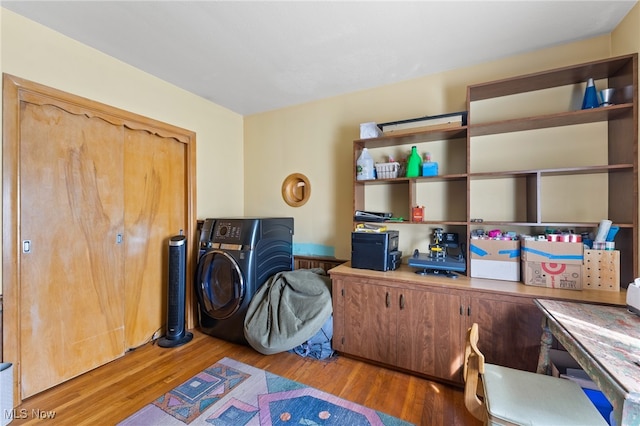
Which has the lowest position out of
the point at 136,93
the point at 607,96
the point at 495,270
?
the point at 495,270

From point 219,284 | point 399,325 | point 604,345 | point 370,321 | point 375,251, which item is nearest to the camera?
point 604,345

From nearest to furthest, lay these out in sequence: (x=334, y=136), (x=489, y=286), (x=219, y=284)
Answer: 1. (x=489, y=286)
2. (x=219, y=284)
3. (x=334, y=136)

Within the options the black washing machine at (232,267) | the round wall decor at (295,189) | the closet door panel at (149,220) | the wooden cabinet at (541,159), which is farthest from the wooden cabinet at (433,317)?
the closet door panel at (149,220)

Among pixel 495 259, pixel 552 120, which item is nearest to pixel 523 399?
pixel 495 259

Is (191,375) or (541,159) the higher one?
(541,159)

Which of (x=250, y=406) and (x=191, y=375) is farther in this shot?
(x=191, y=375)

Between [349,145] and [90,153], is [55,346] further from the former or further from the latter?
[349,145]

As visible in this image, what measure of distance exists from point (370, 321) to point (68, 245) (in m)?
2.31

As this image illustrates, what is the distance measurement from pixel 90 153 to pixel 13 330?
125 centimetres

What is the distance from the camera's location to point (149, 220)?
236 cm

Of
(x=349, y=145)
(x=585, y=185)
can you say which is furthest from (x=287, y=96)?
(x=585, y=185)

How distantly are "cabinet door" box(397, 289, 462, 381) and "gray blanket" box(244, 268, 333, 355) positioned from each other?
614mm

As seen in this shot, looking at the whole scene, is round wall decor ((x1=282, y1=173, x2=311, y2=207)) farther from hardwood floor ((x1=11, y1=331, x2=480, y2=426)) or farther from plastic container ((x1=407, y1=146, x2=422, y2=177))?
hardwood floor ((x1=11, y1=331, x2=480, y2=426))

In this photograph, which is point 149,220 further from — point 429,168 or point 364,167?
point 429,168
